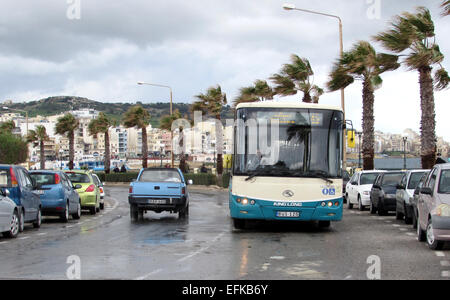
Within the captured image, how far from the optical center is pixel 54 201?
21938 mm

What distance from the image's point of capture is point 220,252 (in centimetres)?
1314

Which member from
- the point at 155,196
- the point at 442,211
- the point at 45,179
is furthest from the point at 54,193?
the point at 442,211

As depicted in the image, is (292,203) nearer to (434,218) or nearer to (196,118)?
(434,218)

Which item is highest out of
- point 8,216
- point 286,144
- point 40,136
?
point 40,136

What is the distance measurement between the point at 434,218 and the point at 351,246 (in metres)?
1.83

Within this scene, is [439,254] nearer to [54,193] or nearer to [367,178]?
[54,193]

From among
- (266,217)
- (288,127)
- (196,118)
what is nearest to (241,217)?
→ (266,217)

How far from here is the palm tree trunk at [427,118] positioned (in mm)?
29484

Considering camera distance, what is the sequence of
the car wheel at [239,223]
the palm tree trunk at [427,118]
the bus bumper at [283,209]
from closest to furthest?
1. the bus bumper at [283,209]
2. the car wheel at [239,223]
3. the palm tree trunk at [427,118]

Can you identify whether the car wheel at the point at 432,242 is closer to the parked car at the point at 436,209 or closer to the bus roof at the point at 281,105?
the parked car at the point at 436,209

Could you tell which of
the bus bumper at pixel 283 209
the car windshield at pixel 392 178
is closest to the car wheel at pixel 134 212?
the bus bumper at pixel 283 209

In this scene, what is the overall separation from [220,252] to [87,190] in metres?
14.3

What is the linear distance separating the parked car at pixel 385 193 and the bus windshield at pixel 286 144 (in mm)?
6942
